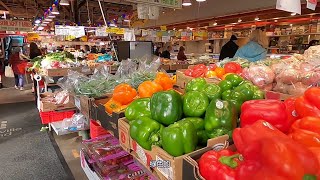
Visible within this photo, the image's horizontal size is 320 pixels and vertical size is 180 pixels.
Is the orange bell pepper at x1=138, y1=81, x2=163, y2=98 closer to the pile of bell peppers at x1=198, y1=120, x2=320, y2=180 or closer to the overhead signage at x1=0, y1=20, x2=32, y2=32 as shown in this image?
the pile of bell peppers at x1=198, y1=120, x2=320, y2=180

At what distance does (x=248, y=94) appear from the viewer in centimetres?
131

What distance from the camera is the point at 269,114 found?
949 millimetres

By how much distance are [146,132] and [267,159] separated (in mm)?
637

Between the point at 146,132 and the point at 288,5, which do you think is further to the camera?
the point at 288,5

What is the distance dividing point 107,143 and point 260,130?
6.30 ft

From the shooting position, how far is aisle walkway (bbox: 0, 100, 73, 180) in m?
3.18

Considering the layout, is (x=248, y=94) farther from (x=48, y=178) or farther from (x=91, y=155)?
(x=48, y=178)

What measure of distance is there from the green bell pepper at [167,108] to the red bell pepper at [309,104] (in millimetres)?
525

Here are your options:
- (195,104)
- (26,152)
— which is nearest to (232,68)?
(195,104)

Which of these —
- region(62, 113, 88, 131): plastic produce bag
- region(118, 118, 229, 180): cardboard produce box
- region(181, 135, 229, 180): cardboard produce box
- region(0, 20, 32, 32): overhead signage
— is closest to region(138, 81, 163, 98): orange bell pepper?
region(118, 118, 229, 180): cardboard produce box

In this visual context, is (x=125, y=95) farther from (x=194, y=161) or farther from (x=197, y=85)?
(x=194, y=161)

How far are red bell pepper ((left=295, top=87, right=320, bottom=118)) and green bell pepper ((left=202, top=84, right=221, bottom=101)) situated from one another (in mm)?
408

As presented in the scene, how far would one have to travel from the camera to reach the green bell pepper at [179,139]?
39.6 inches

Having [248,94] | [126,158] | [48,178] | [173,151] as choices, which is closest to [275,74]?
[248,94]
